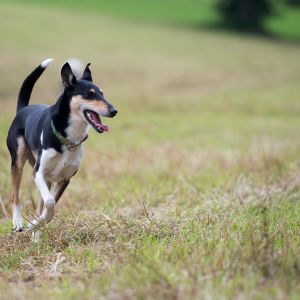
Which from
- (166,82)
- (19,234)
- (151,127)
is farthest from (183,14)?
(19,234)

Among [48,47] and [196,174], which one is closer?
[196,174]

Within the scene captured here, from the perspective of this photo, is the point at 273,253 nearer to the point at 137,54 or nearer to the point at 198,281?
the point at 198,281

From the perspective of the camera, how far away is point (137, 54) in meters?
37.4

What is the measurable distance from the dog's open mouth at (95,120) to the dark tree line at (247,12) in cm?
5231

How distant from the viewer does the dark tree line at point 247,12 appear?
2275 inches

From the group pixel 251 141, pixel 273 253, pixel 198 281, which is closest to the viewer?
pixel 198 281

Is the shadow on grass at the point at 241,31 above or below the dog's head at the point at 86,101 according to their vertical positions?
below

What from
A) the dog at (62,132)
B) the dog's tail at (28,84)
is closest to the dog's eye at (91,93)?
the dog at (62,132)

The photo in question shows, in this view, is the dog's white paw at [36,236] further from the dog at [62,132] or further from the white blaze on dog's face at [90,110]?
the white blaze on dog's face at [90,110]

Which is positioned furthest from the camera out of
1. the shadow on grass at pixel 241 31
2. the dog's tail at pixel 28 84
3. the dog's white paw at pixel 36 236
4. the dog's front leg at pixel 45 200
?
the shadow on grass at pixel 241 31

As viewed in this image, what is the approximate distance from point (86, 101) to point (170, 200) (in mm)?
2771

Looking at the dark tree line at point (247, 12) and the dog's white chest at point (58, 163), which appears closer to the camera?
the dog's white chest at point (58, 163)

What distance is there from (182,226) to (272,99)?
20219mm

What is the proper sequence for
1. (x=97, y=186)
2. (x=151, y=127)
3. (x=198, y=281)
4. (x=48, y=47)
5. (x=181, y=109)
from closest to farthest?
(x=198, y=281)
(x=97, y=186)
(x=151, y=127)
(x=181, y=109)
(x=48, y=47)
